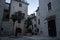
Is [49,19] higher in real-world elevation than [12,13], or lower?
lower

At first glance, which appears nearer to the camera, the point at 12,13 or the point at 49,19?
the point at 49,19

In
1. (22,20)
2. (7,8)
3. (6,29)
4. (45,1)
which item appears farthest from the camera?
(7,8)

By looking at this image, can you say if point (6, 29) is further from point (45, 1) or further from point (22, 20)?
point (45, 1)

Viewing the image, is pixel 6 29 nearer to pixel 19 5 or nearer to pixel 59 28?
pixel 19 5

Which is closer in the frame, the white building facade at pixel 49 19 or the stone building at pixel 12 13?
the white building facade at pixel 49 19

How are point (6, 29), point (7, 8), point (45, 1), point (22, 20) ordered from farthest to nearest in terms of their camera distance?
point (7, 8) < point (22, 20) < point (6, 29) < point (45, 1)

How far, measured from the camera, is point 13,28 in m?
25.0

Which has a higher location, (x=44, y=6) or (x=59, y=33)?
(x=44, y=6)

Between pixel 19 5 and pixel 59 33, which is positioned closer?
pixel 59 33

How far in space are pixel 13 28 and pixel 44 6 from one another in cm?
1324

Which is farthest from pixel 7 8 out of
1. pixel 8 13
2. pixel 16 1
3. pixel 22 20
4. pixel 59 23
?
pixel 59 23

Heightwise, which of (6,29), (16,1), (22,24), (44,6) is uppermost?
(16,1)

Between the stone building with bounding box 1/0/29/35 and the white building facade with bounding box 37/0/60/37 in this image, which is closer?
the white building facade with bounding box 37/0/60/37

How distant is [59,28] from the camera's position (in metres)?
5.00
